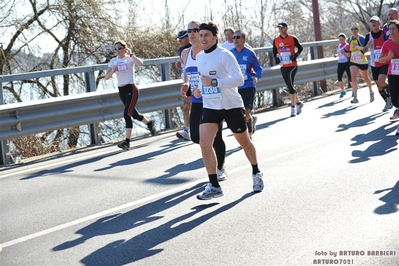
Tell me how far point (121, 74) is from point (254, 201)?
5792 millimetres

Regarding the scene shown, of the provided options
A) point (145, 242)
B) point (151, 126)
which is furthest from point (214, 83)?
point (151, 126)

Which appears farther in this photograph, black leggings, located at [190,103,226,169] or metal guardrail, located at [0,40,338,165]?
metal guardrail, located at [0,40,338,165]

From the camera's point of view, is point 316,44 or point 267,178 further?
Result: point 316,44

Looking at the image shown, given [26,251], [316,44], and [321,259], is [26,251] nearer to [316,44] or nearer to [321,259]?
[321,259]

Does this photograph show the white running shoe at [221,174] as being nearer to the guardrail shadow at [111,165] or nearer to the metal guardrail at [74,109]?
the guardrail shadow at [111,165]

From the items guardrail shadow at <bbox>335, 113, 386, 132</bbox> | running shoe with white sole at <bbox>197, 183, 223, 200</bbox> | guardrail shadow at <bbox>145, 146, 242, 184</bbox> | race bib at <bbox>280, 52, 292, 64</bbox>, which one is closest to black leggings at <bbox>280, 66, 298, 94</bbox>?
race bib at <bbox>280, 52, 292, 64</bbox>

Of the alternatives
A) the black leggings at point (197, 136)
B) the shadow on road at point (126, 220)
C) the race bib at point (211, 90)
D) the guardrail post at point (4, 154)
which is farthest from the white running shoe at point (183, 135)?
the race bib at point (211, 90)

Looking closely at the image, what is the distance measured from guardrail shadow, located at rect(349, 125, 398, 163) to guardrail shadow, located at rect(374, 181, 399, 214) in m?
1.80

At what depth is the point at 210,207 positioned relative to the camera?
7.38m

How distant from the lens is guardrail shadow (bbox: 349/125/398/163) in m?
9.60

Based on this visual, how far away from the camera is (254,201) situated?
7.43 meters

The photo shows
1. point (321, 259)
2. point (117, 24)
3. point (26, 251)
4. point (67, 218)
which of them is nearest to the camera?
point (321, 259)

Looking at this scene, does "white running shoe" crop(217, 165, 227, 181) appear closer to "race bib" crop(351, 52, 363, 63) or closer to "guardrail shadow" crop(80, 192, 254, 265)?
"guardrail shadow" crop(80, 192, 254, 265)

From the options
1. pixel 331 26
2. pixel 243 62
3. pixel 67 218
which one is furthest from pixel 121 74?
pixel 331 26
